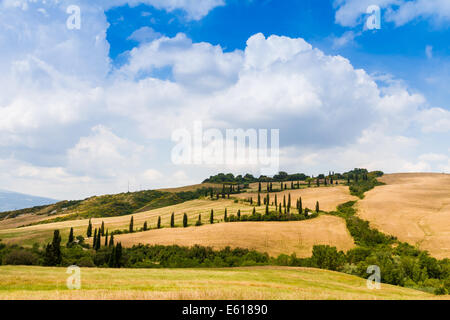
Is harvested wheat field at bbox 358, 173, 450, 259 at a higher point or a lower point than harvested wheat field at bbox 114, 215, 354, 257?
higher

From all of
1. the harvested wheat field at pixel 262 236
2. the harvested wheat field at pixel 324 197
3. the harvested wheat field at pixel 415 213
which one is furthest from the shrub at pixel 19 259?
the harvested wheat field at pixel 324 197

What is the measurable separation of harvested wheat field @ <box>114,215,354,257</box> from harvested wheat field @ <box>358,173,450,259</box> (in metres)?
18.5

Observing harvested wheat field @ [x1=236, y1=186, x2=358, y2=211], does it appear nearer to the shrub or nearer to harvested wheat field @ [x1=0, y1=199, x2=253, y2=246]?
harvested wheat field @ [x1=0, y1=199, x2=253, y2=246]

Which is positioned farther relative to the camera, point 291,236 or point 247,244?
point 291,236

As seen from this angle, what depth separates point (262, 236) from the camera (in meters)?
111

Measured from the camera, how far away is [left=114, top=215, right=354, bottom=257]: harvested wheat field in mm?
102006

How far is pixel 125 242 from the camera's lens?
10838cm

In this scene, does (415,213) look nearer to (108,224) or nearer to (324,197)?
(324,197)

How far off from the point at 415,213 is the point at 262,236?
70.1 meters

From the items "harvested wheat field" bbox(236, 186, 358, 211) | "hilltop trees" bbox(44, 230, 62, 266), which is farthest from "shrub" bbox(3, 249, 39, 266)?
"harvested wheat field" bbox(236, 186, 358, 211)

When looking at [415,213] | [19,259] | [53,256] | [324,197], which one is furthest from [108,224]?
[415,213]

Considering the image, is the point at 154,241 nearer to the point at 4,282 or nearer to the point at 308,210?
the point at 308,210
